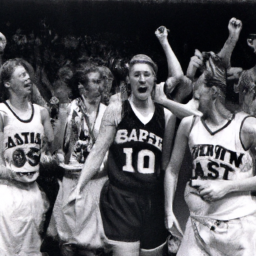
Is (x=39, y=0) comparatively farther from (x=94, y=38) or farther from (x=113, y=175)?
(x=113, y=175)

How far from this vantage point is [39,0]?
167 inches

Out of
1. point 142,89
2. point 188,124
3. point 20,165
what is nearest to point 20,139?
point 20,165

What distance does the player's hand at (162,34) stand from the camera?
161 inches

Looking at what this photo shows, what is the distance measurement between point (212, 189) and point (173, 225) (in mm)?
445

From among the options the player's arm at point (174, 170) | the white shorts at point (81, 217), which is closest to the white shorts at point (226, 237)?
the player's arm at point (174, 170)

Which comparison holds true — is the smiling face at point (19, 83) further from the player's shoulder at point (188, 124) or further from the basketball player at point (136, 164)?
the player's shoulder at point (188, 124)

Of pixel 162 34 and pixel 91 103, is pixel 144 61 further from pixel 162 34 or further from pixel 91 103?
pixel 91 103

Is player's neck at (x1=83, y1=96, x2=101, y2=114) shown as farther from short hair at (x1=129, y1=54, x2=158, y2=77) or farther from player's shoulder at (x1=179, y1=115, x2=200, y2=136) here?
player's shoulder at (x1=179, y1=115, x2=200, y2=136)

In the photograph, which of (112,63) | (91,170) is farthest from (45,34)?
(91,170)

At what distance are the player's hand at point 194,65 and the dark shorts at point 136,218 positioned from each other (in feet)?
2.97

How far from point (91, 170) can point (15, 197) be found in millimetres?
→ 619

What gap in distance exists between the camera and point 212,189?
146 inches

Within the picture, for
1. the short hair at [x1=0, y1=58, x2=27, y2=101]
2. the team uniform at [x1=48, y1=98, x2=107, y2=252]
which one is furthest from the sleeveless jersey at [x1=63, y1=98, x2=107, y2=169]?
the short hair at [x1=0, y1=58, x2=27, y2=101]

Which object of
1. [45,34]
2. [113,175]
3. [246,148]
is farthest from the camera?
[45,34]
